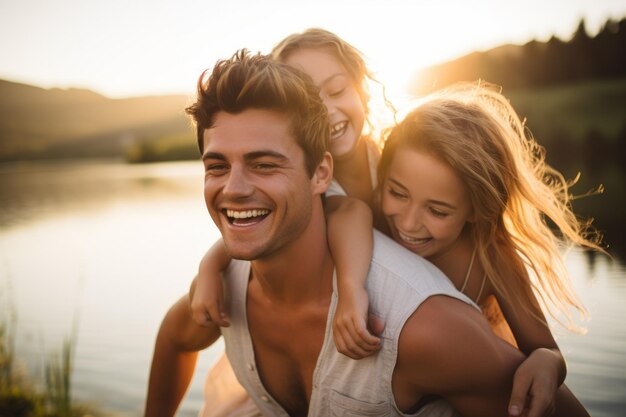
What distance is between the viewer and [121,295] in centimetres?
1335

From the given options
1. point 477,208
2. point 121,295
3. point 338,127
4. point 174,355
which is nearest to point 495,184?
point 477,208

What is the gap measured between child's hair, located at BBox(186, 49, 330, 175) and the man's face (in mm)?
46

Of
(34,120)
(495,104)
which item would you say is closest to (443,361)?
(495,104)

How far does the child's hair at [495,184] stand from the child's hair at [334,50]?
0.58m

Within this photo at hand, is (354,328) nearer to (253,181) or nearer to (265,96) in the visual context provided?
(253,181)

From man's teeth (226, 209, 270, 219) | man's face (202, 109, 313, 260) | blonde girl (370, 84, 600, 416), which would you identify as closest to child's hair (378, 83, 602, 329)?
blonde girl (370, 84, 600, 416)

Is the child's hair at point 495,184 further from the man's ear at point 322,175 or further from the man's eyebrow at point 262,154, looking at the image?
the man's eyebrow at point 262,154

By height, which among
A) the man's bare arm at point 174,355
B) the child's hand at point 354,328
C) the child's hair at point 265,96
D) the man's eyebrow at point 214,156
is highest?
the child's hair at point 265,96

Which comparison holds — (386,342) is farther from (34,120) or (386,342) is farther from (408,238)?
(34,120)

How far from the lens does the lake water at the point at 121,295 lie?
320 inches

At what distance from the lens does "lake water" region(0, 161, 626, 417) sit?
8117 mm

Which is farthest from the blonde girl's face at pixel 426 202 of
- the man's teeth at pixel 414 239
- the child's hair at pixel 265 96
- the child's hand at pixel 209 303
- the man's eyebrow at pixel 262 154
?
the child's hand at pixel 209 303

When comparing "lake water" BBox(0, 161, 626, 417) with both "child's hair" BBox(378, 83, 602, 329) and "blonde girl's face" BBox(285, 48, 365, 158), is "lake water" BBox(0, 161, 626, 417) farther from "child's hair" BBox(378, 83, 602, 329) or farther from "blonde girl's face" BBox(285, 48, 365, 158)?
"blonde girl's face" BBox(285, 48, 365, 158)

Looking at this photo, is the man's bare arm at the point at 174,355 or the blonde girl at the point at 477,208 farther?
the man's bare arm at the point at 174,355
